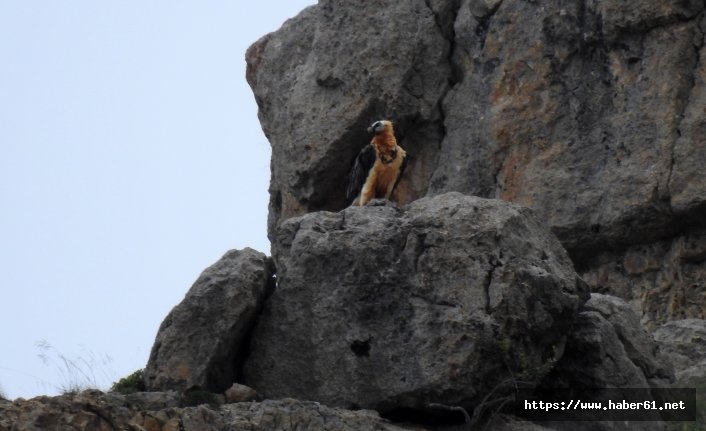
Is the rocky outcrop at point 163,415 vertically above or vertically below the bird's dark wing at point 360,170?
below

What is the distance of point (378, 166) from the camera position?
19312 mm

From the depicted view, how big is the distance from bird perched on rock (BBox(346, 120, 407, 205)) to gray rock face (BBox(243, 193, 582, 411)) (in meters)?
5.42

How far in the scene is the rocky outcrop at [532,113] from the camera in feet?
60.0

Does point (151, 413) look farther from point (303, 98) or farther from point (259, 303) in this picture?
point (303, 98)

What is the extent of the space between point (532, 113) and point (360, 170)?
8.33 ft

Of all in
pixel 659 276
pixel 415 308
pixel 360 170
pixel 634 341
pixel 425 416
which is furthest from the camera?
pixel 360 170

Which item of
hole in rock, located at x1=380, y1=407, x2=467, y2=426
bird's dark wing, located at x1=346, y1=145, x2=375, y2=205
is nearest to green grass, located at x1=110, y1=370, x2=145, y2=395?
hole in rock, located at x1=380, y1=407, x2=467, y2=426

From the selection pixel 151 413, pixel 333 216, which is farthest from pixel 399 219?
pixel 151 413

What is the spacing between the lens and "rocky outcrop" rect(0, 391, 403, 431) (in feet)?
35.7

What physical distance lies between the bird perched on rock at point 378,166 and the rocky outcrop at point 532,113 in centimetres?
113

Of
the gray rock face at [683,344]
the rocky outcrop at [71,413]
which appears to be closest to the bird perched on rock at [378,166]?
the gray rock face at [683,344]

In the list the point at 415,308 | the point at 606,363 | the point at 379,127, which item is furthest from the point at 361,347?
the point at 379,127

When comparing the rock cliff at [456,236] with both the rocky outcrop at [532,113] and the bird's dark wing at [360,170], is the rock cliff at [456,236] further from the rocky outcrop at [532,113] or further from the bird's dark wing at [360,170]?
the bird's dark wing at [360,170]

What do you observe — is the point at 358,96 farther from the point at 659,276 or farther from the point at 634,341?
the point at 634,341
